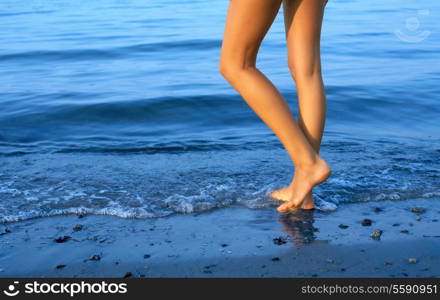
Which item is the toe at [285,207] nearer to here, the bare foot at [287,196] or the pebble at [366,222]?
the bare foot at [287,196]

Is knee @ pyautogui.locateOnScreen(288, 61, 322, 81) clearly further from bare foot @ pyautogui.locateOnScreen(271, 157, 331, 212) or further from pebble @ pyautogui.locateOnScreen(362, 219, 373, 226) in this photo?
pebble @ pyautogui.locateOnScreen(362, 219, 373, 226)

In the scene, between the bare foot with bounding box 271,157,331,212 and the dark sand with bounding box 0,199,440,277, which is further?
the bare foot with bounding box 271,157,331,212

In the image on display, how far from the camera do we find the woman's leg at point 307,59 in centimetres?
266

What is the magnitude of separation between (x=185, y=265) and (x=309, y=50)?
3.33 ft

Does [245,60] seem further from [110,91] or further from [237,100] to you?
[110,91]

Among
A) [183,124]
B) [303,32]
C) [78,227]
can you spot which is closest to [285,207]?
[303,32]

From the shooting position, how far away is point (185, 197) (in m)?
2.92

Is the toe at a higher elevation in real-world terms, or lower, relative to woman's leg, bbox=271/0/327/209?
lower

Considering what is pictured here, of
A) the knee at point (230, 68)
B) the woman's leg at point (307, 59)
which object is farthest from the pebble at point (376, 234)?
the knee at point (230, 68)

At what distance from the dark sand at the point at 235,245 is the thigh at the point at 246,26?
65 centimetres

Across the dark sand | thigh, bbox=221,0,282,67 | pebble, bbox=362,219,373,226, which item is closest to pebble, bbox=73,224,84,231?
the dark sand

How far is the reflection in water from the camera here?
2461mm

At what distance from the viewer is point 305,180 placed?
2668 millimetres

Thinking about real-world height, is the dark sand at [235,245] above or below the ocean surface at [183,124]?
below
